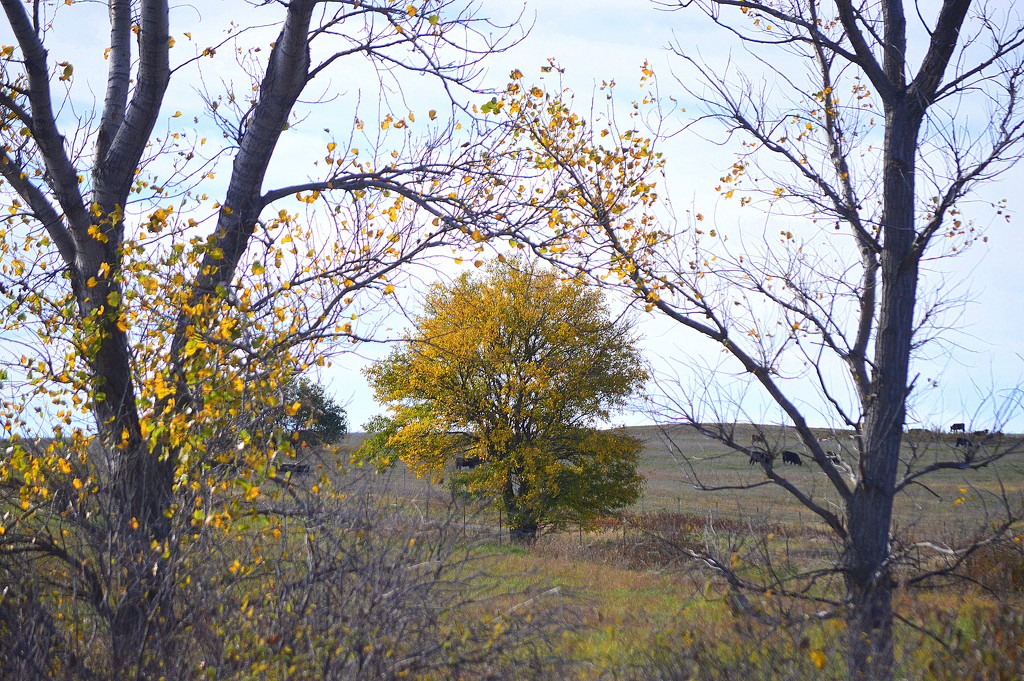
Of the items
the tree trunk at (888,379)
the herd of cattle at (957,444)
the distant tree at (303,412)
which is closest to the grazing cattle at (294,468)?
the distant tree at (303,412)

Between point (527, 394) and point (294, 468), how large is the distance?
14707mm

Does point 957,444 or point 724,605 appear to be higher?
point 957,444

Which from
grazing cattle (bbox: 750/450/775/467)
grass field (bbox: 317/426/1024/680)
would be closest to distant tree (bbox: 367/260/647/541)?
grass field (bbox: 317/426/1024/680)

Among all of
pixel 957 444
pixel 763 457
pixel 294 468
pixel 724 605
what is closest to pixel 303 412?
pixel 294 468

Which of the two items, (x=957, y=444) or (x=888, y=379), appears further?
(x=888, y=379)

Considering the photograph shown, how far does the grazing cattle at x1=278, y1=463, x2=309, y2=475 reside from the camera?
236 inches

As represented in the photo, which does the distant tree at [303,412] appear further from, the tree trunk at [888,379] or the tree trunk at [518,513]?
the tree trunk at [518,513]

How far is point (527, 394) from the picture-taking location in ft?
68.0

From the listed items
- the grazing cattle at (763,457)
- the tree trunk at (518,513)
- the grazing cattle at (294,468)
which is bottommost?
the tree trunk at (518,513)

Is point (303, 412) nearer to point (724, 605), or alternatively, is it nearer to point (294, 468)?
point (294, 468)

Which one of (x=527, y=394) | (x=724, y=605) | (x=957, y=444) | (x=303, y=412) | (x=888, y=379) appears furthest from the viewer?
(x=527, y=394)

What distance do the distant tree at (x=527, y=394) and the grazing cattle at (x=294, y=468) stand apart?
13718mm

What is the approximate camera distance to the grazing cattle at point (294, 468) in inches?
236

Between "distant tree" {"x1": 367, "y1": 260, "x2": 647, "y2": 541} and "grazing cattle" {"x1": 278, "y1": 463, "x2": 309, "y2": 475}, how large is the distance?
45.0ft
